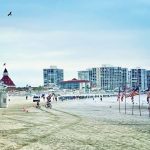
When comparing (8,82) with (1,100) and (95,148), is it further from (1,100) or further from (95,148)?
(95,148)

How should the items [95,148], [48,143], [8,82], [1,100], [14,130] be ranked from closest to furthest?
[95,148] → [48,143] → [14,130] → [1,100] → [8,82]

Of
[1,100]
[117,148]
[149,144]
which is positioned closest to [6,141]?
[117,148]

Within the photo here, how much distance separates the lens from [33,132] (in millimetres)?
35312

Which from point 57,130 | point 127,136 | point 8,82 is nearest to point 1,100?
point 57,130

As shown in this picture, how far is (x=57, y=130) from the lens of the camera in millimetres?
37750

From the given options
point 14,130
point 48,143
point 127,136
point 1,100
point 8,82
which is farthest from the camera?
point 8,82

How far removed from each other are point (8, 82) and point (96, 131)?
16535 centimetres

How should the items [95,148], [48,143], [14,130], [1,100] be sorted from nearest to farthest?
[95,148] → [48,143] → [14,130] → [1,100]

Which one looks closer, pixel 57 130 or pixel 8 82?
pixel 57 130

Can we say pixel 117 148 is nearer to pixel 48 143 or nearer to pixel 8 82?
pixel 48 143

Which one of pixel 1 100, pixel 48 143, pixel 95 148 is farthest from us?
pixel 1 100

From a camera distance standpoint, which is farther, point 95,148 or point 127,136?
point 127,136

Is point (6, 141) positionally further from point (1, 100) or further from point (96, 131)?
point (1, 100)

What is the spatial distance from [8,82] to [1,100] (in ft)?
409
